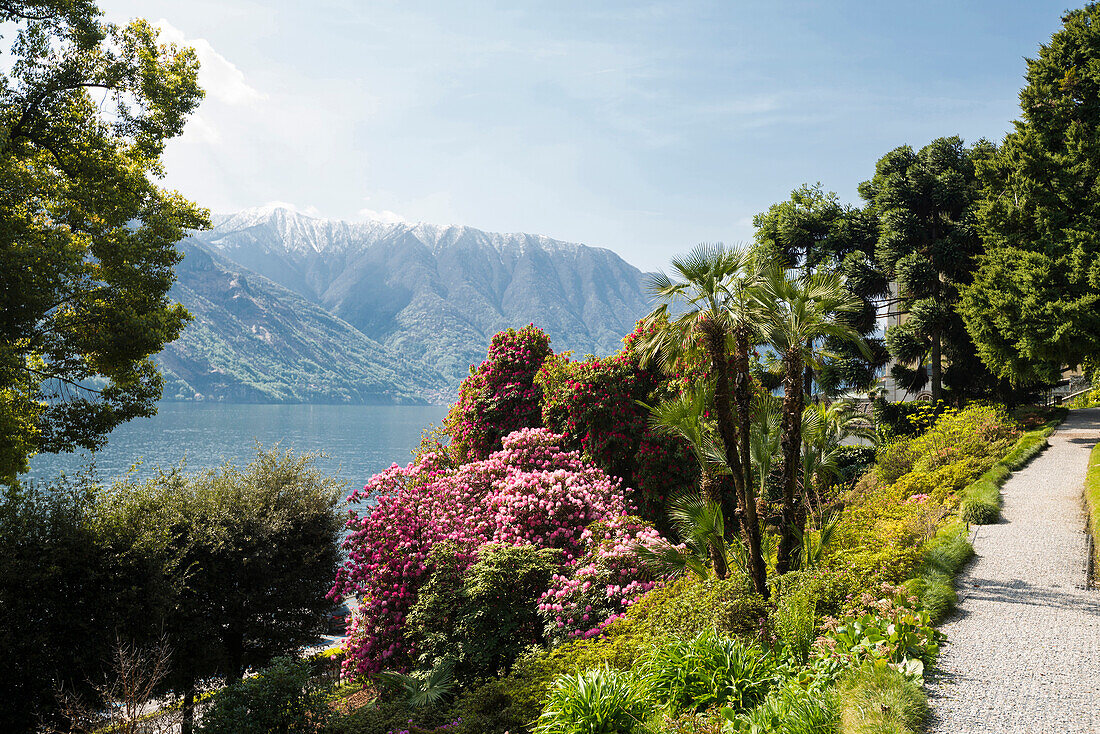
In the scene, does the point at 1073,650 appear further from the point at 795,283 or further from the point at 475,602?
the point at 475,602

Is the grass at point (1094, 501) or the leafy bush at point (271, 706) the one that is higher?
the grass at point (1094, 501)

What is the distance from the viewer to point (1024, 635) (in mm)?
6250

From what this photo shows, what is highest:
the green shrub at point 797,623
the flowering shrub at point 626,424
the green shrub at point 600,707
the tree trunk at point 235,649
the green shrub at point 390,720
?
the flowering shrub at point 626,424

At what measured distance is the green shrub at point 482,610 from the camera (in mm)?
8781

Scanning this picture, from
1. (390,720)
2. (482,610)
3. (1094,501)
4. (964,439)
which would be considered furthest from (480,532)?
(964,439)

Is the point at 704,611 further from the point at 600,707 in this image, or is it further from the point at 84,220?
the point at 84,220

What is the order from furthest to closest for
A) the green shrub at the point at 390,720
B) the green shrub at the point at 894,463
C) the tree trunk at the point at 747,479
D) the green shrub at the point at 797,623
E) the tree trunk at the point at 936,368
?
the tree trunk at the point at 936,368
the green shrub at the point at 894,463
the tree trunk at the point at 747,479
the green shrub at the point at 390,720
the green shrub at the point at 797,623

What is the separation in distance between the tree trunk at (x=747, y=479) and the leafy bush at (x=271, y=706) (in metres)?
5.25

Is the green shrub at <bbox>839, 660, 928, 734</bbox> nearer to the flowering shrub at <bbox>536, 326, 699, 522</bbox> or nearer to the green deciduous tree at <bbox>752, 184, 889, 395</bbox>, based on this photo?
the flowering shrub at <bbox>536, 326, 699, 522</bbox>

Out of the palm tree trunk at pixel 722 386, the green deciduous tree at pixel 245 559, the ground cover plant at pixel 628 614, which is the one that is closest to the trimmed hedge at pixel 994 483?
the ground cover plant at pixel 628 614

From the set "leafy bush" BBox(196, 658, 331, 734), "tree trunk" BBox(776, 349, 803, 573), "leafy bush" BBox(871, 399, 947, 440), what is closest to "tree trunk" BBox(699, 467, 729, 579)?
"tree trunk" BBox(776, 349, 803, 573)

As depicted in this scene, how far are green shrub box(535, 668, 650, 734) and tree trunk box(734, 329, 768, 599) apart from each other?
282 cm

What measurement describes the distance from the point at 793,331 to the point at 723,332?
901 mm

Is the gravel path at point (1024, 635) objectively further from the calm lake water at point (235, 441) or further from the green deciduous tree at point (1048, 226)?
the calm lake water at point (235, 441)
